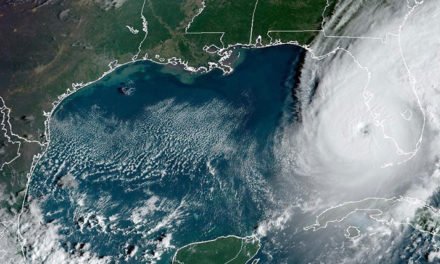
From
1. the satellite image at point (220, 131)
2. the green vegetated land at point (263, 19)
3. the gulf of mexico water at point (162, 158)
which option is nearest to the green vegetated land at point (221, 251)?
the satellite image at point (220, 131)

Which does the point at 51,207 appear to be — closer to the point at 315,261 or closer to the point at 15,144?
the point at 15,144

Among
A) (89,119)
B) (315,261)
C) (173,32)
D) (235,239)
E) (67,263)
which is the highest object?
(173,32)

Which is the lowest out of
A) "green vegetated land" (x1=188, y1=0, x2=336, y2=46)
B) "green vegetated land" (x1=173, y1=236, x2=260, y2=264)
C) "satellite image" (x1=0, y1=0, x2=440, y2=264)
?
"green vegetated land" (x1=173, y1=236, x2=260, y2=264)

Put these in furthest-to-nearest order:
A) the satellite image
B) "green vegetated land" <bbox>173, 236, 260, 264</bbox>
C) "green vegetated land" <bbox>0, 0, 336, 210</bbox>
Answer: "green vegetated land" <bbox>0, 0, 336, 210</bbox> → "green vegetated land" <bbox>173, 236, 260, 264</bbox> → the satellite image

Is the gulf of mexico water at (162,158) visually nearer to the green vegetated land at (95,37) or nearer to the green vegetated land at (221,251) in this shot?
the green vegetated land at (221,251)

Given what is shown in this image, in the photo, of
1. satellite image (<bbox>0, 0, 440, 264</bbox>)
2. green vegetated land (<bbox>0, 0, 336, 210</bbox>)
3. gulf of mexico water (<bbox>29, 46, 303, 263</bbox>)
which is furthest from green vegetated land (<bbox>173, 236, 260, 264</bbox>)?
green vegetated land (<bbox>0, 0, 336, 210</bbox>)

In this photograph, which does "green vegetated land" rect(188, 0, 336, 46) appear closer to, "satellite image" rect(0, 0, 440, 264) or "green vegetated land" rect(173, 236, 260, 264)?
"satellite image" rect(0, 0, 440, 264)

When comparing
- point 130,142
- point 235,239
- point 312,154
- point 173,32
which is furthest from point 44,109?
point 312,154
